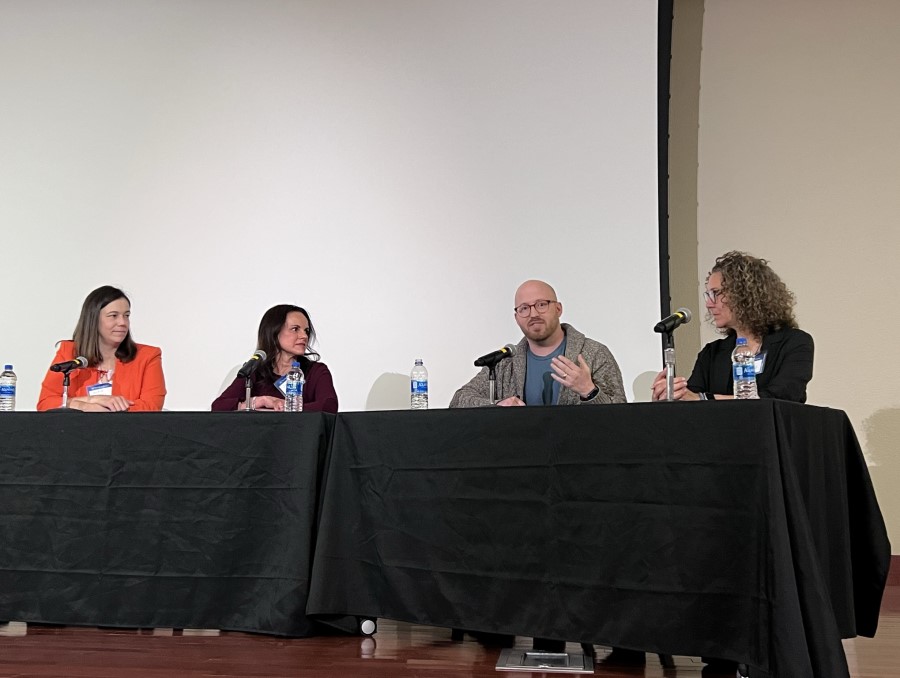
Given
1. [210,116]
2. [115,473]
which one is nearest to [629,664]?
[115,473]

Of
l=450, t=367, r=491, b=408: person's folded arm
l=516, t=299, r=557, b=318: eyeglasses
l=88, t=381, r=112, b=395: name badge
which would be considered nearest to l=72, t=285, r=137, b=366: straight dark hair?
l=88, t=381, r=112, b=395: name badge

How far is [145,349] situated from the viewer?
10.5ft

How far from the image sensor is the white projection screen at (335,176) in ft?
11.5

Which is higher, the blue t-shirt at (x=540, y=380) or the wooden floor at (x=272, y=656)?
the blue t-shirt at (x=540, y=380)

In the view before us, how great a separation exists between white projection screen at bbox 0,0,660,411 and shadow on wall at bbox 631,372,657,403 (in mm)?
36

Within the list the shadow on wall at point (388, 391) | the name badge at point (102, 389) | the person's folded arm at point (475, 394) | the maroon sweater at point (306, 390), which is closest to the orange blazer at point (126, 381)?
Answer: the name badge at point (102, 389)

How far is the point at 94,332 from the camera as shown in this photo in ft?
10.3

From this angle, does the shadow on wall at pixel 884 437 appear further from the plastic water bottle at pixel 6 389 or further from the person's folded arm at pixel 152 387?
the plastic water bottle at pixel 6 389

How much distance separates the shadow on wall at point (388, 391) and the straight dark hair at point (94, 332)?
3.12 ft

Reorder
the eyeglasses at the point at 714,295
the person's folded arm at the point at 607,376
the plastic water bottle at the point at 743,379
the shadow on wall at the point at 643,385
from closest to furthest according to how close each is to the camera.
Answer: the plastic water bottle at the point at 743,379
the eyeglasses at the point at 714,295
the person's folded arm at the point at 607,376
the shadow on wall at the point at 643,385

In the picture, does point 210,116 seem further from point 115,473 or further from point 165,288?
point 115,473

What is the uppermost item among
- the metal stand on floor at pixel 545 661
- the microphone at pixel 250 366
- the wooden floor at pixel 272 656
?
the microphone at pixel 250 366

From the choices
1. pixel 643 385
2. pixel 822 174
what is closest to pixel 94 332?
pixel 643 385

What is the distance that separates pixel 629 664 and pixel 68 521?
145 centimetres
